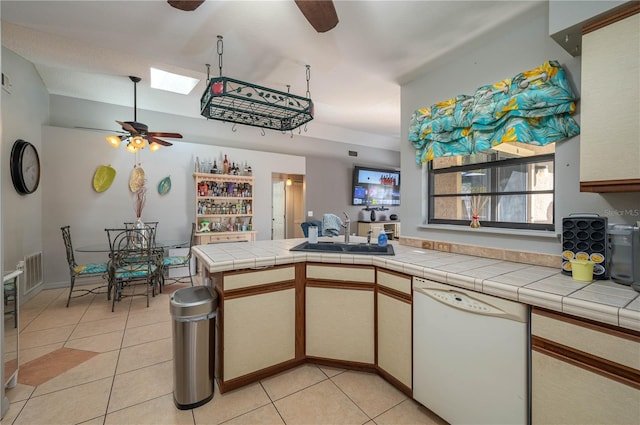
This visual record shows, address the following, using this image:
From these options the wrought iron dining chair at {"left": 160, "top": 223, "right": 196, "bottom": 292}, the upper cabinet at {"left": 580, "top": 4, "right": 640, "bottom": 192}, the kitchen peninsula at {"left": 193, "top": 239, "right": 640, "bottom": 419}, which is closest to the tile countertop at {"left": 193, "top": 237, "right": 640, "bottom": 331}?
the kitchen peninsula at {"left": 193, "top": 239, "right": 640, "bottom": 419}

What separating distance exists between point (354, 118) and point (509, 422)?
4.92 m

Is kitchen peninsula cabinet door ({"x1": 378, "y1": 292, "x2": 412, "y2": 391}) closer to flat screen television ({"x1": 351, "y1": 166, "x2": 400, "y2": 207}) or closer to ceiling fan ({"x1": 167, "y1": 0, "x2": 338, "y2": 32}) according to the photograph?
ceiling fan ({"x1": 167, "y1": 0, "x2": 338, "y2": 32})

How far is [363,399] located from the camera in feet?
5.89

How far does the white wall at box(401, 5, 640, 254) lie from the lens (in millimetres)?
1676

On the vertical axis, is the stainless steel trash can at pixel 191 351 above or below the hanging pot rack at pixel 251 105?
below

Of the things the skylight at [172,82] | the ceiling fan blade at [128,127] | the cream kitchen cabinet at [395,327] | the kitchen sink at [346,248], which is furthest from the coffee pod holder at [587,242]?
the ceiling fan blade at [128,127]

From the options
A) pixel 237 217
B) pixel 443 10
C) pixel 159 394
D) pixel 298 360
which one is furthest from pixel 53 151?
pixel 443 10

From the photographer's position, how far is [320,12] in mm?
1615

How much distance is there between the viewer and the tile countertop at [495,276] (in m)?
1.08

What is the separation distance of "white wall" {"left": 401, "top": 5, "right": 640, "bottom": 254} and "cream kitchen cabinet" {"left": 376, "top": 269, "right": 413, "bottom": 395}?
90 centimetres

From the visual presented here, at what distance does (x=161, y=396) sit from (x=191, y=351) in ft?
1.49

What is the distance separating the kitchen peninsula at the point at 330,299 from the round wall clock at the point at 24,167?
293 cm

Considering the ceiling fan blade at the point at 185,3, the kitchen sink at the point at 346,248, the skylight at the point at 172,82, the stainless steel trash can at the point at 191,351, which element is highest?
the skylight at the point at 172,82

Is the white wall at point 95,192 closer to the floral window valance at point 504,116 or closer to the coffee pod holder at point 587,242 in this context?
the floral window valance at point 504,116
